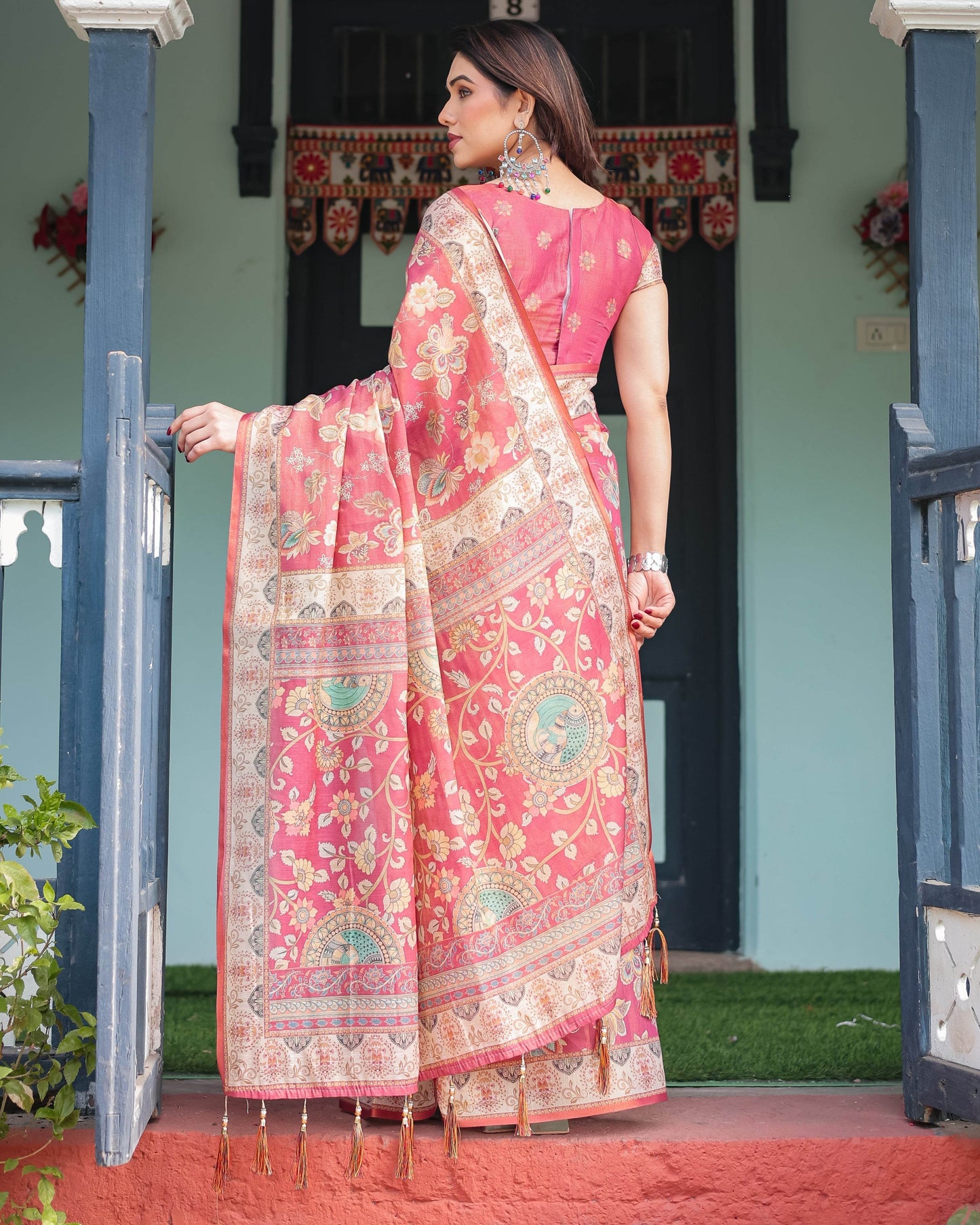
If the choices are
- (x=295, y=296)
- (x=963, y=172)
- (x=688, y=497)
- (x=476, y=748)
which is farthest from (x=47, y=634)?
(x=963, y=172)

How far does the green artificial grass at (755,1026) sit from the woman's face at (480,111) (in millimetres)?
1863

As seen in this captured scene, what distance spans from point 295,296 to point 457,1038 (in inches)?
117

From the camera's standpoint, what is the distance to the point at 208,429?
2.25 m

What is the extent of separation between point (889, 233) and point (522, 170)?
92.2 inches

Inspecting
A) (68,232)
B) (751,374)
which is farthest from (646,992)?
(68,232)

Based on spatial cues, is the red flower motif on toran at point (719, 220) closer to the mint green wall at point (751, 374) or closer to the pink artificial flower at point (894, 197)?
the mint green wall at point (751, 374)

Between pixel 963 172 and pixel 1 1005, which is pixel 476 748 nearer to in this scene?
pixel 1 1005

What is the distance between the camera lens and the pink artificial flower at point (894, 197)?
430 cm

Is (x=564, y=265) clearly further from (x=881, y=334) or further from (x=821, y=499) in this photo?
(x=881, y=334)

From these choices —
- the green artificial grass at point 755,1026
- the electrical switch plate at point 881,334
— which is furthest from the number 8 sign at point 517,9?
the green artificial grass at point 755,1026

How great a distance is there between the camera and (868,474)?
4434 mm

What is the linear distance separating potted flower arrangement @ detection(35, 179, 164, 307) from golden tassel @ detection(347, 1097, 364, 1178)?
9.90 feet

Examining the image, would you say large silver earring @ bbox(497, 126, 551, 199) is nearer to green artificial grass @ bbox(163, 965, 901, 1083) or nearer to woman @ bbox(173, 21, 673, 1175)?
woman @ bbox(173, 21, 673, 1175)

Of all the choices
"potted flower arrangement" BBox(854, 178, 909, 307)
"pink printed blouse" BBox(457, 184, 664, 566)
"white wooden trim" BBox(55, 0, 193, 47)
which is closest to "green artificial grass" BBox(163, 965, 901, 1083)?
"pink printed blouse" BBox(457, 184, 664, 566)
